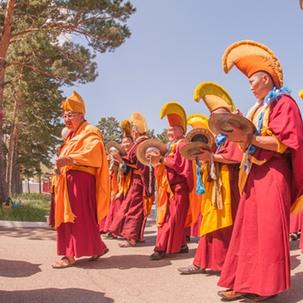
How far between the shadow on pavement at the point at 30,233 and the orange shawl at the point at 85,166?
3050mm

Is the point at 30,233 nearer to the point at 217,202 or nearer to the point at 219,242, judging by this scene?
the point at 219,242

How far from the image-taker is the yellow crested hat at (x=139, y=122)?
7.64 meters

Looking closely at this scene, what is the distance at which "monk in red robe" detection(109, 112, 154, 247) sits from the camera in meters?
7.23

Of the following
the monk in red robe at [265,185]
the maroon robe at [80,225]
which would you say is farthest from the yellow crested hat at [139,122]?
the monk in red robe at [265,185]

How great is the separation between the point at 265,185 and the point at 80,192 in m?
2.50

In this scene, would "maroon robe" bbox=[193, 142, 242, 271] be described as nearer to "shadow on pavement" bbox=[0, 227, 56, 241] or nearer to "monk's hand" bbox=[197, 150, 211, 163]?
"monk's hand" bbox=[197, 150, 211, 163]

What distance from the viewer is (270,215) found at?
11.9ft

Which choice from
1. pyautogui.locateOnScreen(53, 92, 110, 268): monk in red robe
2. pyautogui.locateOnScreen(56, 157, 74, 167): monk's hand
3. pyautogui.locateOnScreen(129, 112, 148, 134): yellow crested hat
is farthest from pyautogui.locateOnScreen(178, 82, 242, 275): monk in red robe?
pyautogui.locateOnScreen(129, 112, 148, 134): yellow crested hat

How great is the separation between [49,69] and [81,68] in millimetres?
1170

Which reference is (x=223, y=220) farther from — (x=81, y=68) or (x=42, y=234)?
(x=81, y=68)

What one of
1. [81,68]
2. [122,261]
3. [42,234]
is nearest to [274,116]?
[122,261]

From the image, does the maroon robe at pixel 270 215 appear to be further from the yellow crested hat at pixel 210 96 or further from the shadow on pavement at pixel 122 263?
the shadow on pavement at pixel 122 263

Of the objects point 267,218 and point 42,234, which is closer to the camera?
point 267,218

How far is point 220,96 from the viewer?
508 cm
